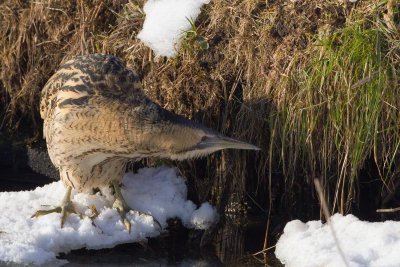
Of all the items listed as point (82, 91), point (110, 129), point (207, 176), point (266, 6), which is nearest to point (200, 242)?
point (207, 176)

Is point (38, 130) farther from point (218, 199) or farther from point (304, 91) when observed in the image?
point (304, 91)

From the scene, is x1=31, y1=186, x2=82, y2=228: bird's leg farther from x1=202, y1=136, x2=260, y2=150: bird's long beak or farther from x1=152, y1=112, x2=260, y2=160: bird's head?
x1=202, y1=136, x2=260, y2=150: bird's long beak

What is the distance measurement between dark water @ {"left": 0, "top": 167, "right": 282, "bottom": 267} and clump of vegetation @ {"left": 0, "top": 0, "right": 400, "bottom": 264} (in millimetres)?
228

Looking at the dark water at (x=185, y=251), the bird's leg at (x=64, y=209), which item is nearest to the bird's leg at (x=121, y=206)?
the dark water at (x=185, y=251)

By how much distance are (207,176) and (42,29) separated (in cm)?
171

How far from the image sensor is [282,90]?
3.39m

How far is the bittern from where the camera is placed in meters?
3.09

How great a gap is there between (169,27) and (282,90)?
2.89 feet

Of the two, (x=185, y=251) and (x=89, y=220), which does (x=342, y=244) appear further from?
(x=89, y=220)

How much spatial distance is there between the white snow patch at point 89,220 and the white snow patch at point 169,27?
79cm

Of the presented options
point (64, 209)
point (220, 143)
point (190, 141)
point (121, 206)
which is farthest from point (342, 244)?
point (64, 209)

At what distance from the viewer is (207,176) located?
150 inches

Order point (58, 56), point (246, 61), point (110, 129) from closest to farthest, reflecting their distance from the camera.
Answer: point (110, 129)
point (246, 61)
point (58, 56)

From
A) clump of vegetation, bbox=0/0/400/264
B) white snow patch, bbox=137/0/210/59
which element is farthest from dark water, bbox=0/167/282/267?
white snow patch, bbox=137/0/210/59
